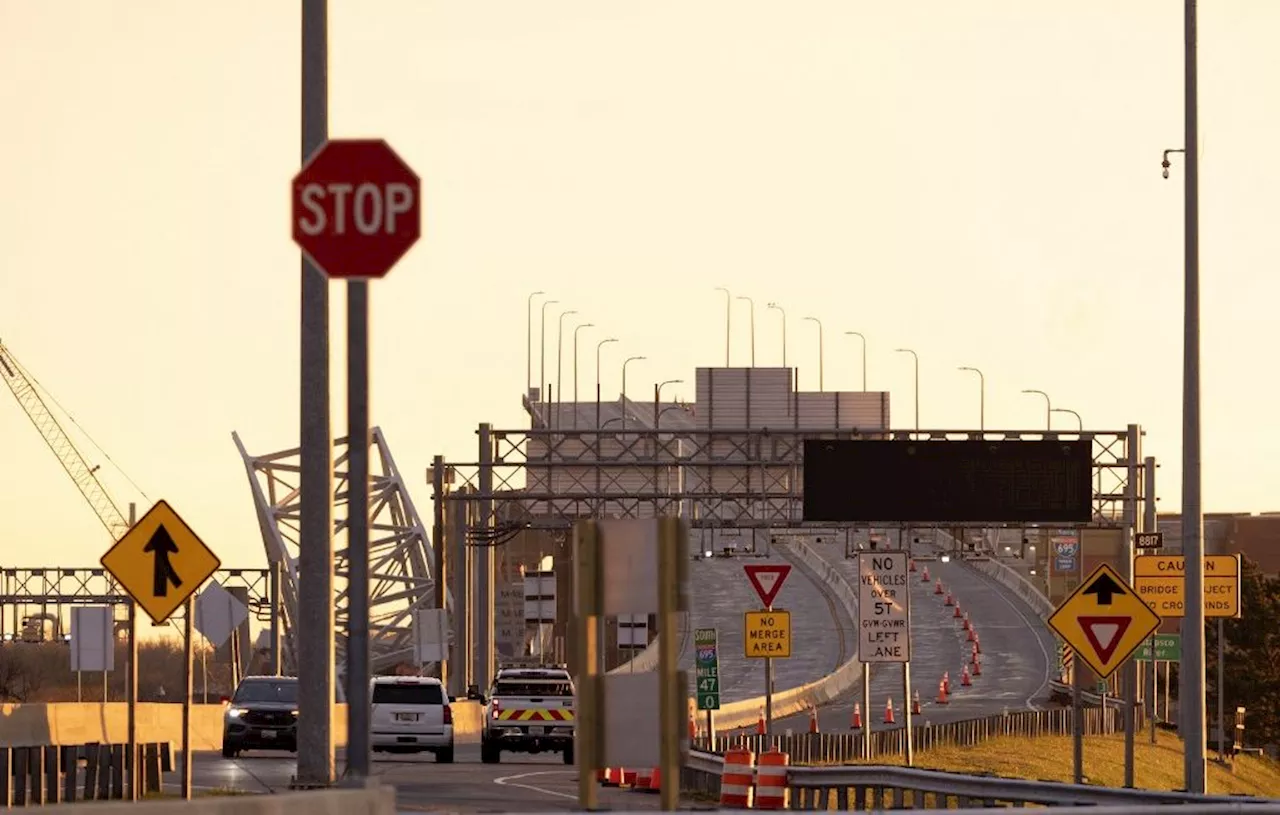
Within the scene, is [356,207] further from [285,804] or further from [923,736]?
[923,736]

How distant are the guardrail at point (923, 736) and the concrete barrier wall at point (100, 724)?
6993 millimetres

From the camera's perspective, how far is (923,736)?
60000mm

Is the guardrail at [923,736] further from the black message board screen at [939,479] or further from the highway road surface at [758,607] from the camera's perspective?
the highway road surface at [758,607]

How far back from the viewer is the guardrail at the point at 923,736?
47.9m

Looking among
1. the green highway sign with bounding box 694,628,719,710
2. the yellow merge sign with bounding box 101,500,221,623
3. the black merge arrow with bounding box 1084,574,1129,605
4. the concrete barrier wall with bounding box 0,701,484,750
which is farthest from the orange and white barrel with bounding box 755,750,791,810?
the green highway sign with bounding box 694,628,719,710

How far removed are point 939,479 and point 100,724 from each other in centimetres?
2409

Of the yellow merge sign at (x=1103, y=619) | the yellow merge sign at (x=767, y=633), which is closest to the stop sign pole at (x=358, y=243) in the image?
the yellow merge sign at (x=1103, y=619)

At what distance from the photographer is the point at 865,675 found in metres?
43.7

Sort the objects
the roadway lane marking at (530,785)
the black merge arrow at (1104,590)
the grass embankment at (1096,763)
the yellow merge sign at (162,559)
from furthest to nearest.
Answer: the grass embankment at (1096,763), the roadway lane marking at (530,785), the black merge arrow at (1104,590), the yellow merge sign at (162,559)

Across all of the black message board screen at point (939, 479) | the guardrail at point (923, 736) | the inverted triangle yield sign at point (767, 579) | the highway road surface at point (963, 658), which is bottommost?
the highway road surface at point (963, 658)

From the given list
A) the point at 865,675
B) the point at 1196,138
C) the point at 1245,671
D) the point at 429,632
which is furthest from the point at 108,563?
the point at 1245,671

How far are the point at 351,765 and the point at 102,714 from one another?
115ft

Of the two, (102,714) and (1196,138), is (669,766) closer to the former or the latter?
(1196,138)

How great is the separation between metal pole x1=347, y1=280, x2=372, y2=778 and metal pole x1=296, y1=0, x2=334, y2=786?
7.23 meters
